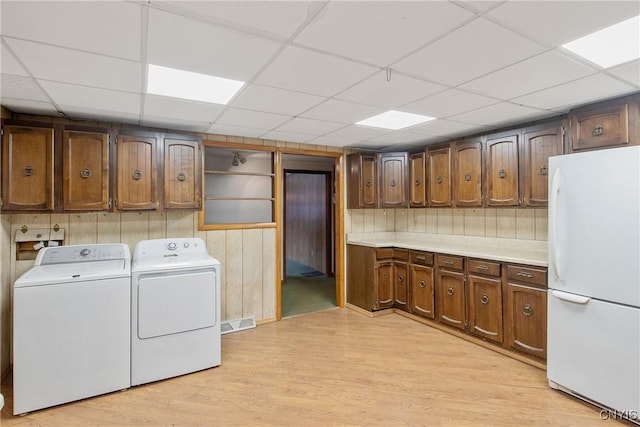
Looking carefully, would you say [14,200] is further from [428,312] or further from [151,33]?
[428,312]

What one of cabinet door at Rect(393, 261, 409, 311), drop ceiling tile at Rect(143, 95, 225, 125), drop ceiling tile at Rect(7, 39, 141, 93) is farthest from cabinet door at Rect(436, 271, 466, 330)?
drop ceiling tile at Rect(7, 39, 141, 93)

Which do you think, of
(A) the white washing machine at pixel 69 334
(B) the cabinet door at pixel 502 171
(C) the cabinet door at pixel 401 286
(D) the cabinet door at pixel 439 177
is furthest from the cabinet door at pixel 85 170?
(B) the cabinet door at pixel 502 171

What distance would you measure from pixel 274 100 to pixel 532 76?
68.7 inches

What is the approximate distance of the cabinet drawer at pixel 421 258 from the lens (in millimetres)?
3760

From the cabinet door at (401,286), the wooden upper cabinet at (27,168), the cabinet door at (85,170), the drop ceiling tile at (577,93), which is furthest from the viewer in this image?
the cabinet door at (401,286)

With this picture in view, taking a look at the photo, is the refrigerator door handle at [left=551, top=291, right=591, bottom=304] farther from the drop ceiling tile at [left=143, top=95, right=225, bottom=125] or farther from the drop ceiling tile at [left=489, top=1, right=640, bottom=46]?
the drop ceiling tile at [left=143, top=95, right=225, bottom=125]

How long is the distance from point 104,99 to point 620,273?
3.76 m

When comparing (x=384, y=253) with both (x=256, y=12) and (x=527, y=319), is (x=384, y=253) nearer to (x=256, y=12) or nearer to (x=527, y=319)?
(x=527, y=319)

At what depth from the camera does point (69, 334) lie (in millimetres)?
2361

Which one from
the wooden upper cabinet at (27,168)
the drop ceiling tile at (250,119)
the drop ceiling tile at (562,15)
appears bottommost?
the wooden upper cabinet at (27,168)

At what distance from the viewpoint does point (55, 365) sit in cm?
232

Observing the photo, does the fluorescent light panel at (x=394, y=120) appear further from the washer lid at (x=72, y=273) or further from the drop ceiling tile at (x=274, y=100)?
the washer lid at (x=72, y=273)

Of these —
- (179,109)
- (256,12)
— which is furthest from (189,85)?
(256,12)

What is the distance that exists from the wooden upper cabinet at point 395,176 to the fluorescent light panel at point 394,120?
1.04 m
